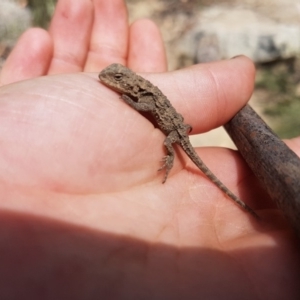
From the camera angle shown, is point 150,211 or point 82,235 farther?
point 150,211

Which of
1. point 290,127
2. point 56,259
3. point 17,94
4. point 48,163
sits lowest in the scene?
point 290,127

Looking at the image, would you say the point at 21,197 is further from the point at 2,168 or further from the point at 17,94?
the point at 17,94

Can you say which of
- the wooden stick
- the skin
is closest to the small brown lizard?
the skin

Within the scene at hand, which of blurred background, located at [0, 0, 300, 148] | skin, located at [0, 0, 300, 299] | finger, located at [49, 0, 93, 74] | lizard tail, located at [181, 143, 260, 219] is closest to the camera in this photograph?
skin, located at [0, 0, 300, 299]

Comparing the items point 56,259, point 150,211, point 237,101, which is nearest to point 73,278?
point 56,259

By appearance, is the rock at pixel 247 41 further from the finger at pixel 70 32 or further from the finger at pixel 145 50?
the finger at pixel 70 32

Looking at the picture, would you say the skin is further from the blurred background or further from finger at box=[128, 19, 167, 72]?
the blurred background
